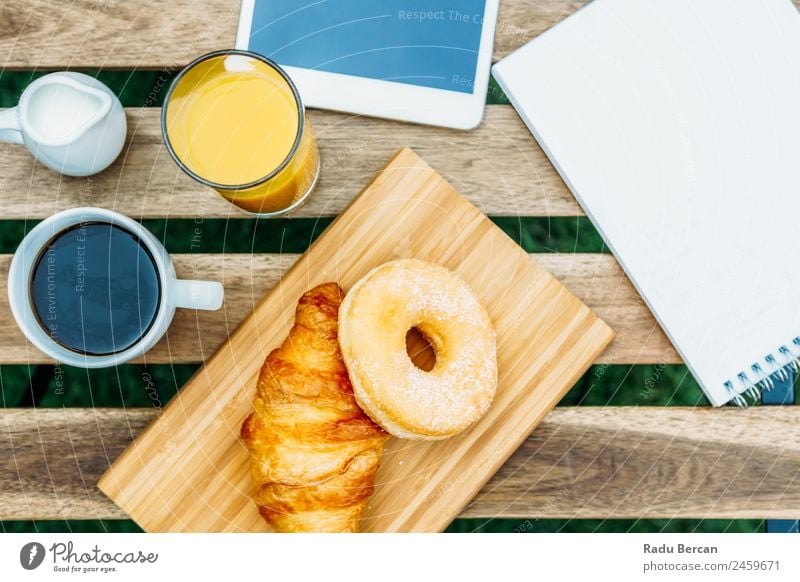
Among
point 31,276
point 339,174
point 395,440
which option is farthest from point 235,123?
point 395,440

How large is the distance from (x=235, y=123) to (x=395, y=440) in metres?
0.41

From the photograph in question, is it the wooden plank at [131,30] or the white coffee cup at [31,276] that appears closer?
the white coffee cup at [31,276]

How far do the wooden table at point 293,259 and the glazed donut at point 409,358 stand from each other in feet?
0.47

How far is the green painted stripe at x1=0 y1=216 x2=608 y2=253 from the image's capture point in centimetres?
83

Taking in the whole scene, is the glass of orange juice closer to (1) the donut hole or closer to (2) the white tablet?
(2) the white tablet

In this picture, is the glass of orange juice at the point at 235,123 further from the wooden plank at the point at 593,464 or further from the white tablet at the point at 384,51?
the wooden plank at the point at 593,464

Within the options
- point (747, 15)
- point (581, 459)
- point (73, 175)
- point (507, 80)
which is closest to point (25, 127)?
point (73, 175)

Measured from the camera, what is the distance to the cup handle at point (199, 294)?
2.35ft

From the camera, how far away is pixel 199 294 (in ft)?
2.36

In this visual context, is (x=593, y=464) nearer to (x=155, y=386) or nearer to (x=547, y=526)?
(x=547, y=526)

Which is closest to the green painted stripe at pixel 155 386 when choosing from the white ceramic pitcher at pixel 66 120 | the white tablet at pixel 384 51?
the white ceramic pitcher at pixel 66 120

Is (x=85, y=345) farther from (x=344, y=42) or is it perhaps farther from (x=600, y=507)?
(x=600, y=507)

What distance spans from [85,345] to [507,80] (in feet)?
1.95

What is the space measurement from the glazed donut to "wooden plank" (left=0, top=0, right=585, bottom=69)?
33 centimetres
